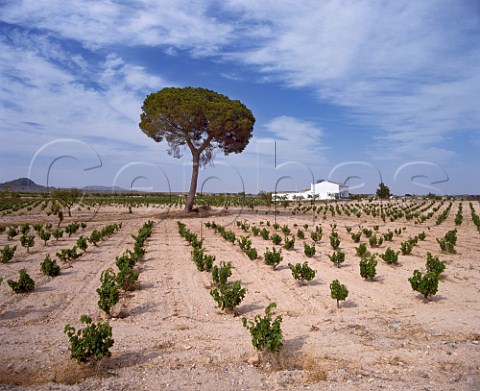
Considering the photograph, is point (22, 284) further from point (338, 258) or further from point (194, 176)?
point (194, 176)

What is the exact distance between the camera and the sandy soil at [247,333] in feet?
14.8

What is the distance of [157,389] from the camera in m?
4.31

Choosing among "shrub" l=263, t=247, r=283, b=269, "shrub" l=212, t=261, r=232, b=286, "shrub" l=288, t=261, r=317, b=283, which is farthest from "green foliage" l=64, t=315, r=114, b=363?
"shrub" l=263, t=247, r=283, b=269

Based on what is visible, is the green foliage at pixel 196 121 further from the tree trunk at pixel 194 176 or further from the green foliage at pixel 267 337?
the green foliage at pixel 267 337

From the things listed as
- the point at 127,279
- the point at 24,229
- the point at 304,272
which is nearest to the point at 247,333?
the point at 304,272

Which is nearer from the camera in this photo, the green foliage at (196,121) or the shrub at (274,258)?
the shrub at (274,258)

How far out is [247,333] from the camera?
20.1ft

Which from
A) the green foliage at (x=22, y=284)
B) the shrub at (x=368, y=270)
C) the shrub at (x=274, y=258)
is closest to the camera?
the green foliage at (x=22, y=284)

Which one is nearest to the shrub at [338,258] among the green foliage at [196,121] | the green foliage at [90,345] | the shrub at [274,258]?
the shrub at [274,258]

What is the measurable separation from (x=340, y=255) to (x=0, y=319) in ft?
29.1

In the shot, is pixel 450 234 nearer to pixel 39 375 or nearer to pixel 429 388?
pixel 429 388

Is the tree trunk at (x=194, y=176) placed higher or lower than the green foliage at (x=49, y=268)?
higher

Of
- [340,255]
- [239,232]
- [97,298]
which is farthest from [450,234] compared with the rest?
[97,298]

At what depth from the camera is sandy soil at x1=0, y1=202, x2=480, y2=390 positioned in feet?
14.8
